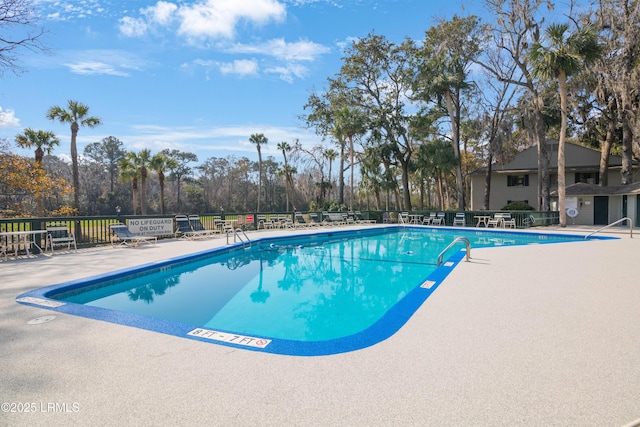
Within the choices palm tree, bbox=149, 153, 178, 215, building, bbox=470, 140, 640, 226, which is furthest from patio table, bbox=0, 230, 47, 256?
building, bbox=470, 140, 640, 226

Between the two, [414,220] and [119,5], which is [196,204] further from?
[119,5]

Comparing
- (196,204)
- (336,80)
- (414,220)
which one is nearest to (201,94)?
(336,80)

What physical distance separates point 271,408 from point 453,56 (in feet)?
82.6

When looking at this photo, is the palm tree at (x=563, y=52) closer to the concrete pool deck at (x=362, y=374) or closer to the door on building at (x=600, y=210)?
the door on building at (x=600, y=210)

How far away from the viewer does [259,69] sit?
60.2 feet

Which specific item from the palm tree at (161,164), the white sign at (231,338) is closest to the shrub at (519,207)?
the palm tree at (161,164)

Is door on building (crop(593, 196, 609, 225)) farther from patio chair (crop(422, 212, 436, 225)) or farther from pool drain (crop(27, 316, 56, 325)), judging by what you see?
pool drain (crop(27, 316, 56, 325))

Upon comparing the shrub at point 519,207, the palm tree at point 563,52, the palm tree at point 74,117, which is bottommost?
the shrub at point 519,207

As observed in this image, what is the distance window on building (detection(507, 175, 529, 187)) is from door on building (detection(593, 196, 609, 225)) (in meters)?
6.79

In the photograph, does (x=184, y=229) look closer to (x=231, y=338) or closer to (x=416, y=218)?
(x=231, y=338)

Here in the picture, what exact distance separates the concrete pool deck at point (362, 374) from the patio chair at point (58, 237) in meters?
5.76

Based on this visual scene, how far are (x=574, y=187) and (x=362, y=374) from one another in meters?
21.6

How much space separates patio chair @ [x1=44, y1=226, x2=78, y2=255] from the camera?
369 inches

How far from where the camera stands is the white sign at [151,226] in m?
11.9
